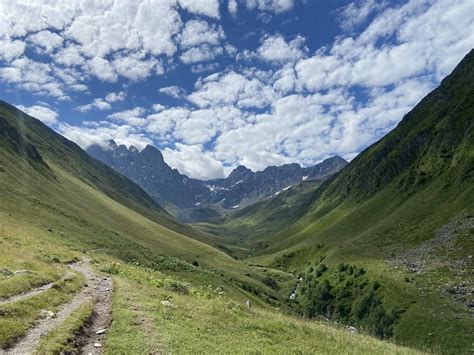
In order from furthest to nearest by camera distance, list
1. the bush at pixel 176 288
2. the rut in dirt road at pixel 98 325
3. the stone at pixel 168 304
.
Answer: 1. the bush at pixel 176 288
2. the stone at pixel 168 304
3. the rut in dirt road at pixel 98 325

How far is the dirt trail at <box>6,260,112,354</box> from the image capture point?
1620cm

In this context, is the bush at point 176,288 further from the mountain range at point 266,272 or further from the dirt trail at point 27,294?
the dirt trail at point 27,294

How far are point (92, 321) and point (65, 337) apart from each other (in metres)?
3.83

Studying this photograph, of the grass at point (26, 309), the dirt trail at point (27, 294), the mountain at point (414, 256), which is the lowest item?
the dirt trail at point (27, 294)

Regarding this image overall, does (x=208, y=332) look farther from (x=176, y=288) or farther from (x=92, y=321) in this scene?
(x=176, y=288)

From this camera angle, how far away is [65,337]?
1702 centimetres

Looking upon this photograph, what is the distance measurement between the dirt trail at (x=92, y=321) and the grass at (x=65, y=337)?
33 cm

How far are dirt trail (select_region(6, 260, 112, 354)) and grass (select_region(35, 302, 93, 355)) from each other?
1.07ft

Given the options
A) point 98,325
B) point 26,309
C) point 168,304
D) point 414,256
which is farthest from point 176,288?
point 414,256

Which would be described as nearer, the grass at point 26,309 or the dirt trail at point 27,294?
the grass at point 26,309

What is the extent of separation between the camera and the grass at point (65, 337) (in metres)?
15.6

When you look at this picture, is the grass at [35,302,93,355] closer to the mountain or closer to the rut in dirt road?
the rut in dirt road

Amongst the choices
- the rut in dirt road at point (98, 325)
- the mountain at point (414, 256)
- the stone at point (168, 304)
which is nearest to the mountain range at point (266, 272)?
the stone at point (168, 304)

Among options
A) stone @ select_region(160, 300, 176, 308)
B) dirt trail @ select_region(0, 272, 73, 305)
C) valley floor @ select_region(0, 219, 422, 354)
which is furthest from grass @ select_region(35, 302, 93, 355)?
stone @ select_region(160, 300, 176, 308)
